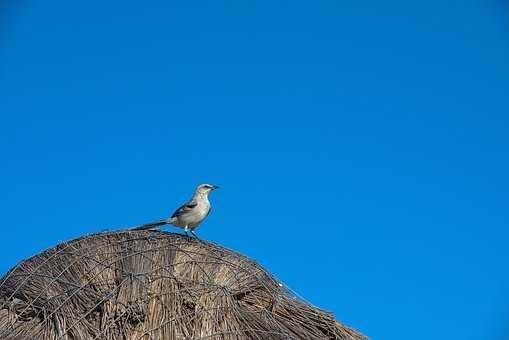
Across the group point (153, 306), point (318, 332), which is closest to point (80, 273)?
point (153, 306)

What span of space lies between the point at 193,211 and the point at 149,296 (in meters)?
3.09

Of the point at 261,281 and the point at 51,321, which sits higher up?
the point at 261,281

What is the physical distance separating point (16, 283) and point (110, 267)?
141cm

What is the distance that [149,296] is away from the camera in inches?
456

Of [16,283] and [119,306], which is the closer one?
[119,306]

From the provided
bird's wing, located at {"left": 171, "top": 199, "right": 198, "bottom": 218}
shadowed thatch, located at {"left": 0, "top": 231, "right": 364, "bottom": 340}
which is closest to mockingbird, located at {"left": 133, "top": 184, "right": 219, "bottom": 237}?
bird's wing, located at {"left": 171, "top": 199, "right": 198, "bottom": 218}

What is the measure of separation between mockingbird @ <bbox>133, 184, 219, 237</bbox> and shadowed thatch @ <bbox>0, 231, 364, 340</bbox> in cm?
185

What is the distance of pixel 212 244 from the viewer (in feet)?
41.4

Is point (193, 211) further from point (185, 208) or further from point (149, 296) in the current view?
point (149, 296)

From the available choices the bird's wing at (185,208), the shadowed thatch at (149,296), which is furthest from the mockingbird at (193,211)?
the shadowed thatch at (149,296)

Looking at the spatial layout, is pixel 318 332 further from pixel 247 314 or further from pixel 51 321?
pixel 51 321

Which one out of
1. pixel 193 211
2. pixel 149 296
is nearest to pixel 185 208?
pixel 193 211

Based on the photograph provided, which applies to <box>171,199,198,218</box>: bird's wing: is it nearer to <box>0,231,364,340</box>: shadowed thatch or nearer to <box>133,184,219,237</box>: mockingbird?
<box>133,184,219,237</box>: mockingbird

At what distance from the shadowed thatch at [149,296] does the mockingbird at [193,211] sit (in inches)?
72.9
